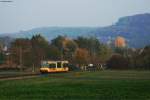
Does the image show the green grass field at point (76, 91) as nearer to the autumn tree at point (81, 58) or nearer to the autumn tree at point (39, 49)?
the autumn tree at point (39, 49)

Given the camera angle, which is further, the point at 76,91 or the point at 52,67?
the point at 52,67

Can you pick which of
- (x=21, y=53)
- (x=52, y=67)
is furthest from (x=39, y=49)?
(x=52, y=67)

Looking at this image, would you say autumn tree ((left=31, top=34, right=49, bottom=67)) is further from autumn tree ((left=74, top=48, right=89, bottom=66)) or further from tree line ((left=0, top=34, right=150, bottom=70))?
autumn tree ((left=74, top=48, right=89, bottom=66))

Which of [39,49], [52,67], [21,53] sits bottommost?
[52,67]

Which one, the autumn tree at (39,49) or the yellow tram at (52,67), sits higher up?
the autumn tree at (39,49)

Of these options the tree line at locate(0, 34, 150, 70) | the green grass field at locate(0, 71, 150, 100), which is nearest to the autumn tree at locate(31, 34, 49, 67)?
the tree line at locate(0, 34, 150, 70)

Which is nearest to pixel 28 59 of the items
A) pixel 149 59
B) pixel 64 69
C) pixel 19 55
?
pixel 19 55

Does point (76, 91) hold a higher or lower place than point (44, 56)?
lower

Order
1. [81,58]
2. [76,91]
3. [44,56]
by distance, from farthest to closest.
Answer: [81,58], [44,56], [76,91]

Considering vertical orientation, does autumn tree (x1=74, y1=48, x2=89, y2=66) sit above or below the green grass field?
above

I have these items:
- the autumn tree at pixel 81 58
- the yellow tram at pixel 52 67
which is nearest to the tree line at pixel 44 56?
the autumn tree at pixel 81 58

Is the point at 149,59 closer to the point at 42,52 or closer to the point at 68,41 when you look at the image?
the point at 42,52

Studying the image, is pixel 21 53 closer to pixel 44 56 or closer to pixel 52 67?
pixel 44 56

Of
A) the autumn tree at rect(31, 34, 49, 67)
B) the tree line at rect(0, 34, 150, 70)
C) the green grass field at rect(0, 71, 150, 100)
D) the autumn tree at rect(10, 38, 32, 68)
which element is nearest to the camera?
the green grass field at rect(0, 71, 150, 100)
